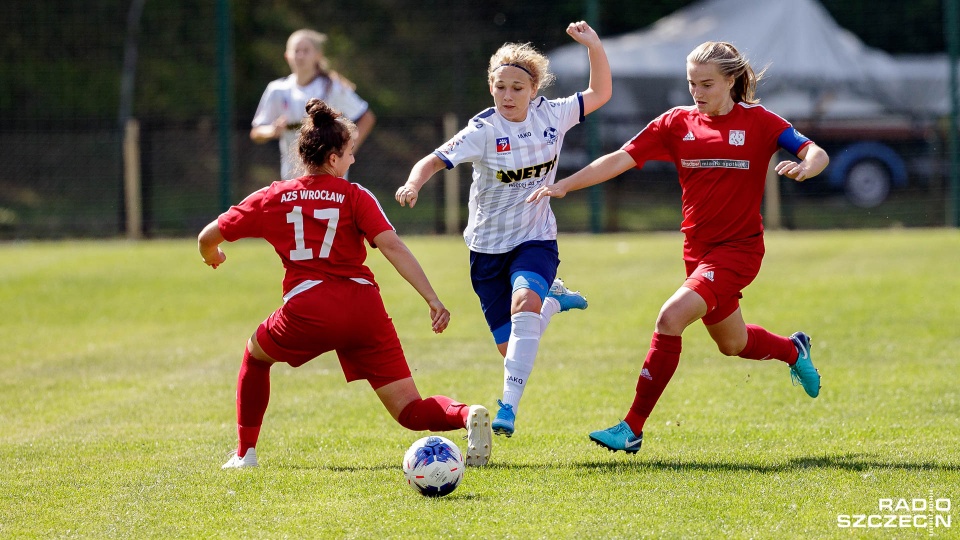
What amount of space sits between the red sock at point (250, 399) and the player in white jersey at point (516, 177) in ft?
3.64

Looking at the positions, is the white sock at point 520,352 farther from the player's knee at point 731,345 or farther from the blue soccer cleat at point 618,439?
the player's knee at point 731,345

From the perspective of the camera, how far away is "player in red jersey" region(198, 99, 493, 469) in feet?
16.0

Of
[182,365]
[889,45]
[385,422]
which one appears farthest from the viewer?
[889,45]

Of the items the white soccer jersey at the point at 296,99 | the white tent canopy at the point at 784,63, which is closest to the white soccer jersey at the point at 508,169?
the white soccer jersey at the point at 296,99

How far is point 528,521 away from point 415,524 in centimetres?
40

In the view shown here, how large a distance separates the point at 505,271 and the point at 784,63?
49.8ft

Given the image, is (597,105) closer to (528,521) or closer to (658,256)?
(528,521)

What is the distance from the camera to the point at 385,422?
6387 millimetres

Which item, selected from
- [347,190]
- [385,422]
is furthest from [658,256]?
[347,190]

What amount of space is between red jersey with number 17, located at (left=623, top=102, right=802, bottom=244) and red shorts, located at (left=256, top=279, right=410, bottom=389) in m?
1.53

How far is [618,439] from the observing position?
5191mm

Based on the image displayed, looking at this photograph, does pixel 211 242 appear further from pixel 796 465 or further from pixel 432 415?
pixel 796 465

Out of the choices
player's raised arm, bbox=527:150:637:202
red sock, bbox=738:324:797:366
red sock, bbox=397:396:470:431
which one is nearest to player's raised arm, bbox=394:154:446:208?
player's raised arm, bbox=527:150:637:202

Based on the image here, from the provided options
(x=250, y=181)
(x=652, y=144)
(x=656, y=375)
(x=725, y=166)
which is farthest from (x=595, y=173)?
(x=250, y=181)
